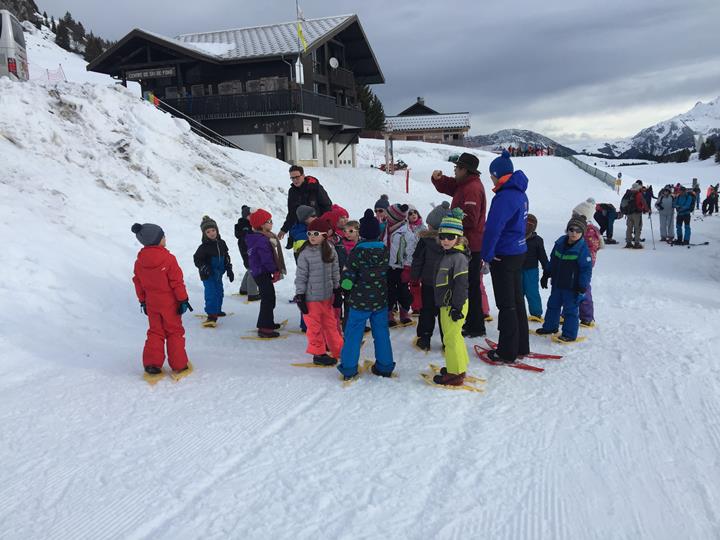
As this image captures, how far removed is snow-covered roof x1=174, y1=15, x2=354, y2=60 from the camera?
25.1 m

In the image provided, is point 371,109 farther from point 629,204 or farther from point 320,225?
point 320,225

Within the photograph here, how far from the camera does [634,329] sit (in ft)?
20.5

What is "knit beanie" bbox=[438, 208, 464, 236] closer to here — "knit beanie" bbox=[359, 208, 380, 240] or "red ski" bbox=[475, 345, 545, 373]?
"knit beanie" bbox=[359, 208, 380, 240]

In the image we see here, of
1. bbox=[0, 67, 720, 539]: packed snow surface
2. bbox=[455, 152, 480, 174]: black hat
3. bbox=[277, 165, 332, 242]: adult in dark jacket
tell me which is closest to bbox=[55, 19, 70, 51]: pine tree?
bbox=[0, 67, 720, 539]: packed snow surface

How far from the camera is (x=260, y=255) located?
624 cm

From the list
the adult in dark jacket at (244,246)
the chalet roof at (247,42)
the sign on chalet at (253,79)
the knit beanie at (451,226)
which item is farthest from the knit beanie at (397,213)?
the chalet roof at (247,42)

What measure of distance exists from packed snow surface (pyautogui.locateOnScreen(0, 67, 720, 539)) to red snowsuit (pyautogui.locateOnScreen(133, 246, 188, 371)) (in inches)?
11.9

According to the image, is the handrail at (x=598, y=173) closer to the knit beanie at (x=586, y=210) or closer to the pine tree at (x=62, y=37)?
the knit beanie at (x=586, y=210)

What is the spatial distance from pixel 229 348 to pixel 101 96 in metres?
11.1

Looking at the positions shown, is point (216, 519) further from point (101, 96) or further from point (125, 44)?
point (125, 44)

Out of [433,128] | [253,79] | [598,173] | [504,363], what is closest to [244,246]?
[504,363]

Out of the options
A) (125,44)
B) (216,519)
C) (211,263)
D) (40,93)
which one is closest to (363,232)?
(216,519)

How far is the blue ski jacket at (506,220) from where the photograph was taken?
4.85 metres

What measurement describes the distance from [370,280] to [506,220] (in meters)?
1.50
